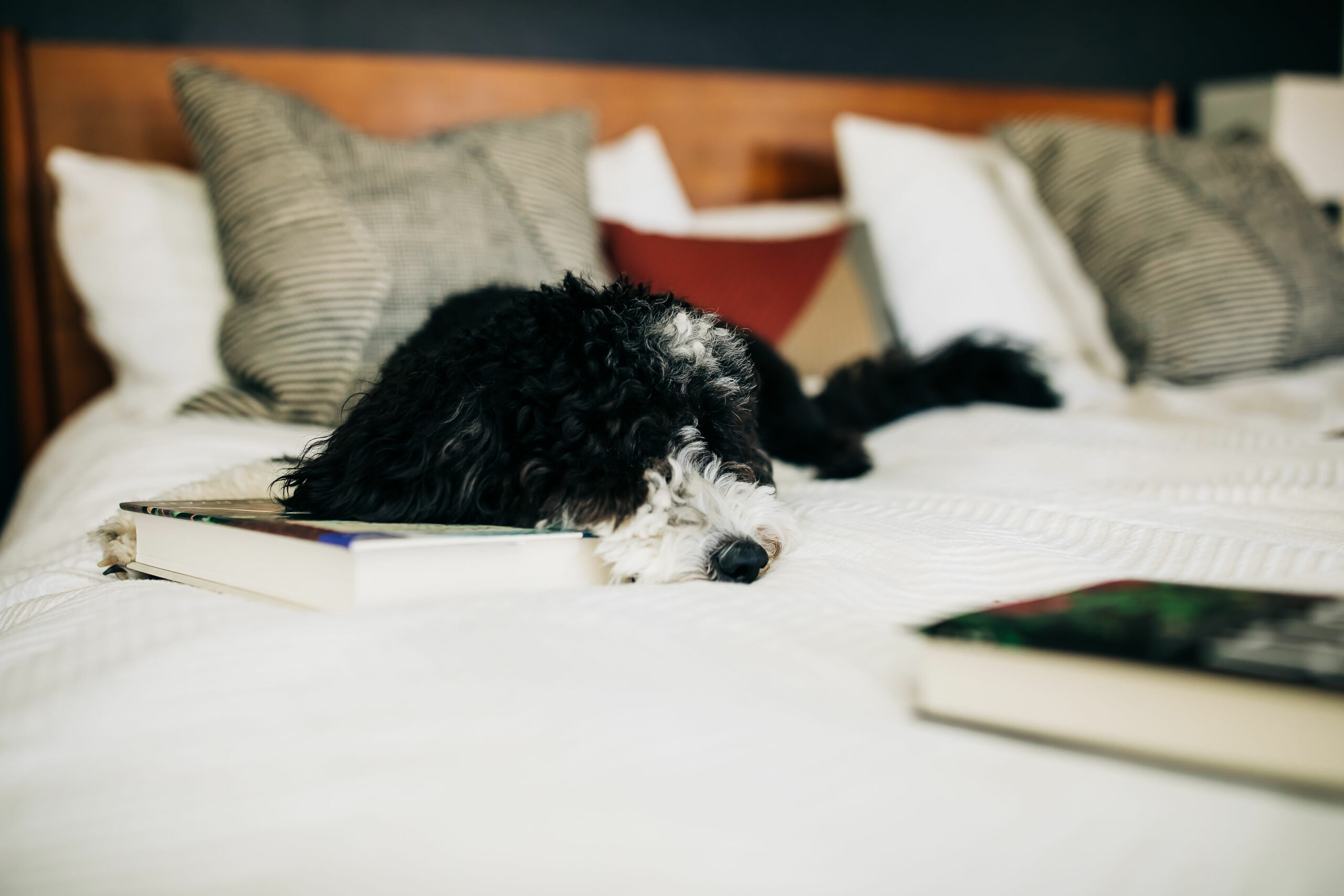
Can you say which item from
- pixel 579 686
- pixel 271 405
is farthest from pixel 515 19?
pixel 579 686

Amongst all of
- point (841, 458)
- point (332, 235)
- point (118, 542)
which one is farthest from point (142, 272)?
point (841, 458)

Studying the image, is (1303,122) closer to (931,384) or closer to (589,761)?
(931,384)

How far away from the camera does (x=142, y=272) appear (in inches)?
77.0

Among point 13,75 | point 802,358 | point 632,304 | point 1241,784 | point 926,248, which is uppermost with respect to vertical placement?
point 13,75

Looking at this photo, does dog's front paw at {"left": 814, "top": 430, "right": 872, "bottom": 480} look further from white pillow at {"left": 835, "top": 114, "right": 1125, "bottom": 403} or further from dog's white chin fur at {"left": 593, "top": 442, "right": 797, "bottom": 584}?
white pillow at {"left": 835, "top": 114, "right": 1125, "bottom": 403}

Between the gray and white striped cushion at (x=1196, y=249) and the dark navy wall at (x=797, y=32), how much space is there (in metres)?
1.29

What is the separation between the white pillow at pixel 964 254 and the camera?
2.47 m

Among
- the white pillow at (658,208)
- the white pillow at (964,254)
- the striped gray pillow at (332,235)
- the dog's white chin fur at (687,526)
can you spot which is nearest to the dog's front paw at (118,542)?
the dog's white chin fur at (687,526)

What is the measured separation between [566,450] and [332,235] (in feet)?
3.55

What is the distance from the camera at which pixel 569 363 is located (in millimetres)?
987

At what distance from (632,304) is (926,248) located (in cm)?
168

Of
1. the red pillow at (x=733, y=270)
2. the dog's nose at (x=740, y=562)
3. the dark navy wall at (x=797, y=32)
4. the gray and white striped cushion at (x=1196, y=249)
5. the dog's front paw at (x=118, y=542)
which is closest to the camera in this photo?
the dog's nose at (x=740, y=562)

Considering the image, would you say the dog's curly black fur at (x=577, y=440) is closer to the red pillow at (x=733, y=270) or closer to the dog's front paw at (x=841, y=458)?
the dog's front paw at (x=841, y=458)

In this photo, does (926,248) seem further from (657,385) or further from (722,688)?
(722,688)
